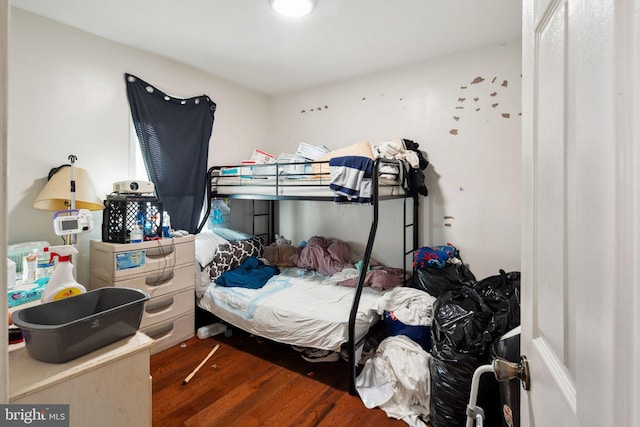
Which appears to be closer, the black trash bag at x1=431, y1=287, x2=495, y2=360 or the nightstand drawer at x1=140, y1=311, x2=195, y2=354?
the black trash bag at x1=431, y1=287, x2=495, y2=360

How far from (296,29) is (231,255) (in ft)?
6.58

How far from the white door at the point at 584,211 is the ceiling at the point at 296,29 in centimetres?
177

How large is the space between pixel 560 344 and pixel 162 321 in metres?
2.59

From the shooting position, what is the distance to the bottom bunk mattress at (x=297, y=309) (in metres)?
2.02

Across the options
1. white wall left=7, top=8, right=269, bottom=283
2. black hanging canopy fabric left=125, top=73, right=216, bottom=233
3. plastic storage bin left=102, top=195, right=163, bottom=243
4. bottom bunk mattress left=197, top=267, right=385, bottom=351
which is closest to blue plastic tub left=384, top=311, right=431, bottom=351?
bottom bunk mattress left=197, top=267, right=385, bottom=351

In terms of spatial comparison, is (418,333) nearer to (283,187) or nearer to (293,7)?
(283,187)

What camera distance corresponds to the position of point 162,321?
2383 mm

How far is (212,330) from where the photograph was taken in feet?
8.71

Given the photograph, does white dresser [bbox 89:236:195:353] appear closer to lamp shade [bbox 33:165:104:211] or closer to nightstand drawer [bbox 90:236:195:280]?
nightstand drawer [bbox 90:236:195:280]

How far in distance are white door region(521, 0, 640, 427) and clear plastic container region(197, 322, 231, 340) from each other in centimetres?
252

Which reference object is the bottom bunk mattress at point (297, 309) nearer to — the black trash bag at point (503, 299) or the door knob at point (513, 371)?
the black trash bag at point (503, 299)

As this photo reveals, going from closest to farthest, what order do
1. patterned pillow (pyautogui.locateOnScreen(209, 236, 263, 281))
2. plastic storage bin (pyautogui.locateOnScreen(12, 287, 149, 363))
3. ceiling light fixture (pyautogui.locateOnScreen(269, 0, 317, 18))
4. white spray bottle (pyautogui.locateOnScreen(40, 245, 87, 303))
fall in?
plastic storage bin (pyautogui.locateOnScreen(12, 287, 149, 363)) < white spray bottle (pyautogui.locateOnScreen(40, 245, 87, 303)) < ceiling light fixture (pyautogui.locateOnScreen(269, 0, 317, 18)) < patterned pillow (pyautogui.locateOnScreen(209, 236, 263, 281))

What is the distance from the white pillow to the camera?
2.70m

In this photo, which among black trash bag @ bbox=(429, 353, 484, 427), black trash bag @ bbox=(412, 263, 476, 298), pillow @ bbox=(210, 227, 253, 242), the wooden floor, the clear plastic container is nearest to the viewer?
black trash bag @ bbox=(429, 353, 484, 427)
